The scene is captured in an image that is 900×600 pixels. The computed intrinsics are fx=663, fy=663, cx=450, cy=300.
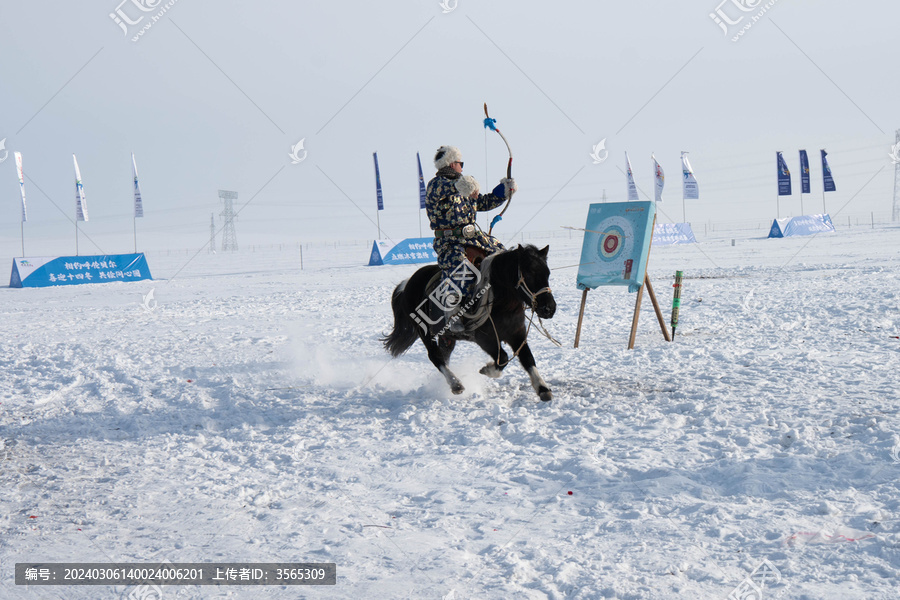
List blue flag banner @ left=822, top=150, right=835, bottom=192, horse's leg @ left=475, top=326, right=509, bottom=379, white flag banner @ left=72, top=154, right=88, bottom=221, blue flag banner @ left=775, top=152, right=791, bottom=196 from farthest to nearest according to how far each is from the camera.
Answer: blue flag banner @ left=822, top=150, right=835, bottom=192 → blue flag banner @ left=775, top=152, right=791, bottom=196 → white flag banner @ left=72, top=154, right=88, bottom=221 → horse's leg @ left=475, top=326, right=509, bottom=379

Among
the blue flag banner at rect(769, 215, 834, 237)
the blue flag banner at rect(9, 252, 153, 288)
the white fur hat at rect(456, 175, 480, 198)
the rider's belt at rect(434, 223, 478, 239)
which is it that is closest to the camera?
the white fur hat at rect(456, 175, 480, 198)

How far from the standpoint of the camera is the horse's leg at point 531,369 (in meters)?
6.50

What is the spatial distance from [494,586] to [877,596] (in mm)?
1621

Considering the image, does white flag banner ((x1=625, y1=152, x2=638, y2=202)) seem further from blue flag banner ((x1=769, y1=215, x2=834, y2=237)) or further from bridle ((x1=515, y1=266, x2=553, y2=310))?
bridle ((x1=515, y1=266, x2=553, y2=310))

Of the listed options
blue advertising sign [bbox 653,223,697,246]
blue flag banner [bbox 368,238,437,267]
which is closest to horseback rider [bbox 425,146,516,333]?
blue flag banner [bbox 368,238,437,267]

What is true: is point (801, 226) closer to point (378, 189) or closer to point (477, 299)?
point (378, 189)

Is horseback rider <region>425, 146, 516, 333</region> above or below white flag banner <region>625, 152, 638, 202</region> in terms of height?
below

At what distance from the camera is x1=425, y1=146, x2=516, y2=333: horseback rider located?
22.0ft

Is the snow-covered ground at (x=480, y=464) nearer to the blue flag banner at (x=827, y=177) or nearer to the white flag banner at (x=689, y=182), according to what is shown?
the white flag banner at (x=689, y=182)

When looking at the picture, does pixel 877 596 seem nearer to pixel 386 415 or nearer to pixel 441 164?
pixel 386 415

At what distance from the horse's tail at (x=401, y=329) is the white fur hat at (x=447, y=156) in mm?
1538

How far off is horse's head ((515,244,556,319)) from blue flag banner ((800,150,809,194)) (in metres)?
46.9

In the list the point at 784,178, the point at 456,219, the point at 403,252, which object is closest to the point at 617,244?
the point at 456,219

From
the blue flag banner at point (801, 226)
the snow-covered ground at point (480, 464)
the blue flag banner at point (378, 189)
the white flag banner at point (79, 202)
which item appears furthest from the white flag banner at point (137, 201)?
the blue flag banner at point (801, 226)
